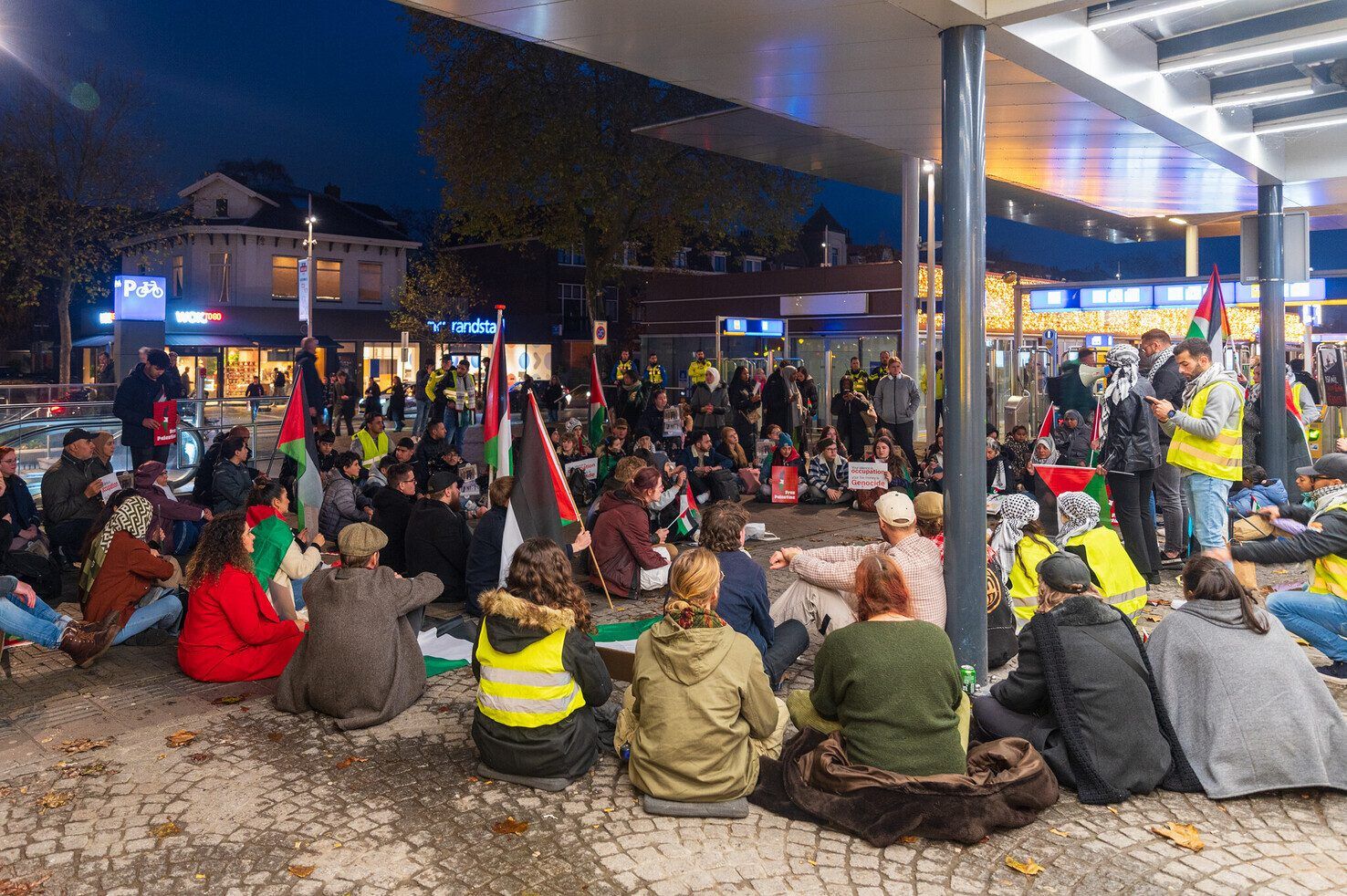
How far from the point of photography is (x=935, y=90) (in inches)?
316

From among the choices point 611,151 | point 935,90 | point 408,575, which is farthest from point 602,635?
point 611,151

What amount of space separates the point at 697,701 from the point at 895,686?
891 mm

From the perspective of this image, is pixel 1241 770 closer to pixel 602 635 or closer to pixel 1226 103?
pixel 602 635

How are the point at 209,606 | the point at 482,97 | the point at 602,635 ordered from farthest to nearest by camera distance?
the point at 482,97
the point at 602,635
the point at 209,606

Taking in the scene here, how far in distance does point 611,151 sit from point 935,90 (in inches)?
829

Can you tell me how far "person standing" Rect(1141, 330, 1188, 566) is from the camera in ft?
31.4

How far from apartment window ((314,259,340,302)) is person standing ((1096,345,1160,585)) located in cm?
4356

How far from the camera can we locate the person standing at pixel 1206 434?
842 centimetres

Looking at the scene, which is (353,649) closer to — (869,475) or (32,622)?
(32,622)

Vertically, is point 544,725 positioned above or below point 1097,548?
below

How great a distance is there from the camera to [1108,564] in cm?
671

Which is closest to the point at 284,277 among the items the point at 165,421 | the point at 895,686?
the point at 165,421

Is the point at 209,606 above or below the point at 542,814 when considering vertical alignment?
above

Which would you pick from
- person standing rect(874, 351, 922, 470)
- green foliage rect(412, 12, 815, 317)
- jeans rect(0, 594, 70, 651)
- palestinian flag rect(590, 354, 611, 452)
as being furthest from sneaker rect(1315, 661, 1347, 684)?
green foliage rect(412, 12, 815, 317)
